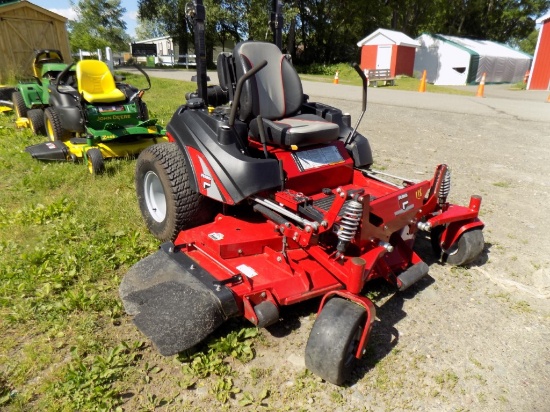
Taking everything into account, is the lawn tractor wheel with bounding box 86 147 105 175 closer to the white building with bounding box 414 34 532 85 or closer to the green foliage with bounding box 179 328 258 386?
the green foliage with bounding box 179 328 258 386

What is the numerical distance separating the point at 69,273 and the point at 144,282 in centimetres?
71

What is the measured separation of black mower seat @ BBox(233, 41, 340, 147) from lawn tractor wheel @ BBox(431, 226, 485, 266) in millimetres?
1254

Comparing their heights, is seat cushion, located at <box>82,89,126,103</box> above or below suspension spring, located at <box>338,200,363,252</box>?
above

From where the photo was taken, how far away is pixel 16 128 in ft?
24.6

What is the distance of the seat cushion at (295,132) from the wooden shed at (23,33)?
1280 centimetres

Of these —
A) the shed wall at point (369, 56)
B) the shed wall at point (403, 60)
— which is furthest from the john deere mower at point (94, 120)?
the shed wall at point (369, 56)

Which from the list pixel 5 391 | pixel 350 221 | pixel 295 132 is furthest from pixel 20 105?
pixel 350 221

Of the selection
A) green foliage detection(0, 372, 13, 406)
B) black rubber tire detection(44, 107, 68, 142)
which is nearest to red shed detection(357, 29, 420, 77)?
black rubber tire detection(44, 107, 68, 142)

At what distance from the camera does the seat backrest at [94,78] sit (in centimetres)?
613

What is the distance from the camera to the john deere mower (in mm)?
5422

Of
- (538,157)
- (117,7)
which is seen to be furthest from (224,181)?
(117,7)

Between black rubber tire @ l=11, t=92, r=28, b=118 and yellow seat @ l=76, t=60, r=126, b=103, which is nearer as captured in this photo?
yellow seat @ l=76, t=60, r=126, b=103

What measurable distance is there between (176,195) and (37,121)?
499cm

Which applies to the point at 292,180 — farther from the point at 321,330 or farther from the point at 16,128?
the point at 16,128
